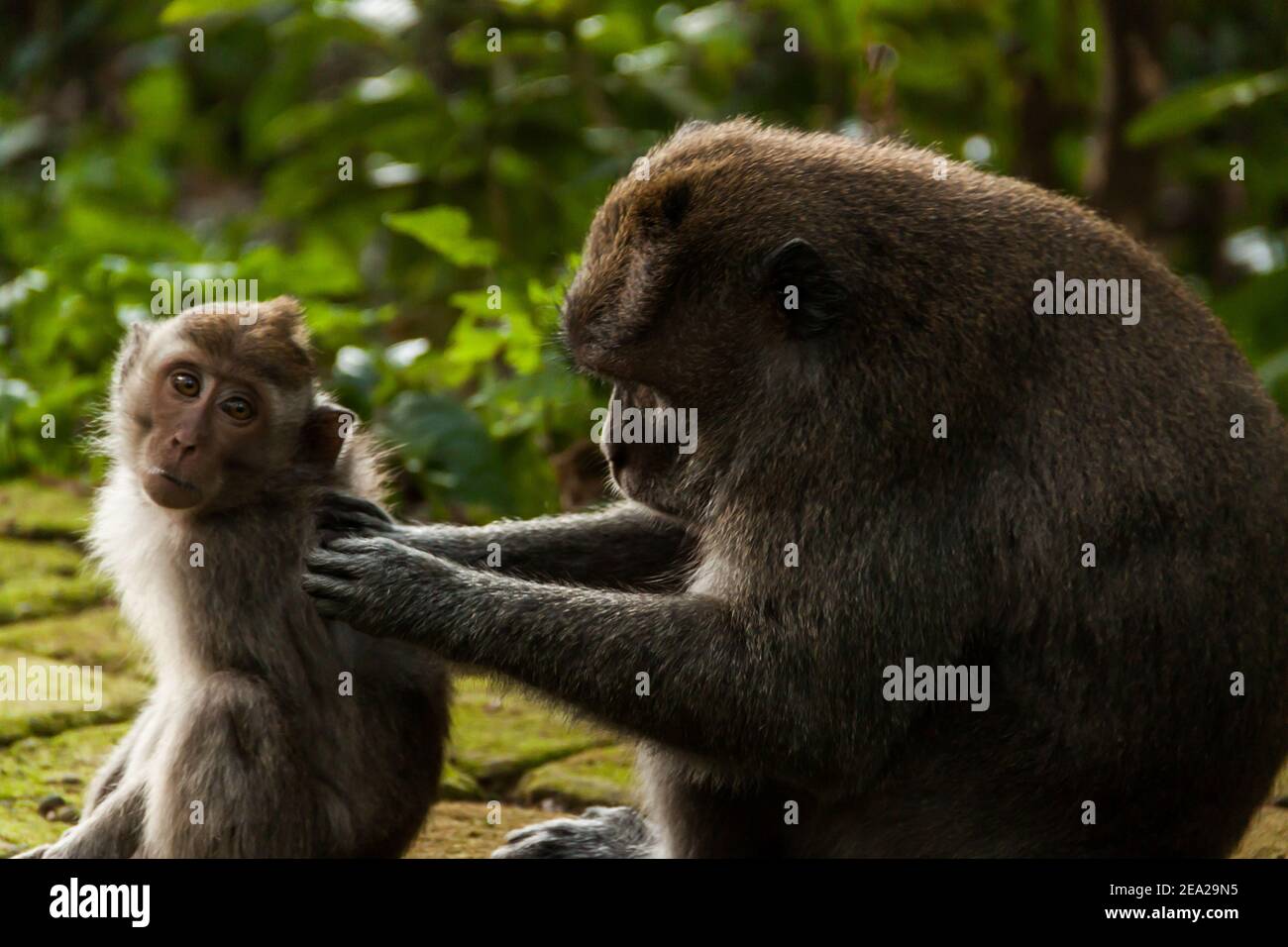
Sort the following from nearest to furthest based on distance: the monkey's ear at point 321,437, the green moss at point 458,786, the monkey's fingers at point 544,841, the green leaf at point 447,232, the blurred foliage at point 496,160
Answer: the monkey's ear at point 321,437
the monkey's fingers at point 544,841
the green moss at point 458,786
the green leaf at point 447,232
the blurred foliage at point 496,160

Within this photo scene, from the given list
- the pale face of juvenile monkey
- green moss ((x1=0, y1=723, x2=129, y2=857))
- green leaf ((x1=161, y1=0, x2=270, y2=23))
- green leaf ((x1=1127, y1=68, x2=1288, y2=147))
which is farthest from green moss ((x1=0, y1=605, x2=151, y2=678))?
green leaf ((x1=1127, y1=68, x2=1288, y2=147))

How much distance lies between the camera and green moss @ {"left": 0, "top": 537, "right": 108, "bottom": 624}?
6484mm

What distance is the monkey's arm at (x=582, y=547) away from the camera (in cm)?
484

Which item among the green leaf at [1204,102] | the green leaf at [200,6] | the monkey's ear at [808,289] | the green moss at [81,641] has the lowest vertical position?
the green moss at [81,641]

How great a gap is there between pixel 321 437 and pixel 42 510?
3.88 m

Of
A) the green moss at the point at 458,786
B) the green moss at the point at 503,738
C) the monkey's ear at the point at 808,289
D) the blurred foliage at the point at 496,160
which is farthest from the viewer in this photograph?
the blurred foliage at the point at 496,160

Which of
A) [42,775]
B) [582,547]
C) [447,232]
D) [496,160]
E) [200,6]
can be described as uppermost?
[200,6]

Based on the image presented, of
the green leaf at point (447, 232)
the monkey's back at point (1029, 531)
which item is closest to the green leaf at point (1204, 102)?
the green leaf at point (447, 232)

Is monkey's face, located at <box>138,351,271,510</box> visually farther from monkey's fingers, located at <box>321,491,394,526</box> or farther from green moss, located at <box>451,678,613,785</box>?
green moss, located at <box>451,678,613,785</box>

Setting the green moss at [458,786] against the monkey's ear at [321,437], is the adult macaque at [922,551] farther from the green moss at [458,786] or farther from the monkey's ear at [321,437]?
the green moss at [458,786]

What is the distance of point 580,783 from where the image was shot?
5387 millimetres

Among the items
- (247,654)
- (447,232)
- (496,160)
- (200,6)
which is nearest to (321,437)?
(247,654)

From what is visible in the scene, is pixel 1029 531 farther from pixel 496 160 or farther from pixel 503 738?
pixel 496 160

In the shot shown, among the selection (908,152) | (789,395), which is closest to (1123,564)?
(789,395)
